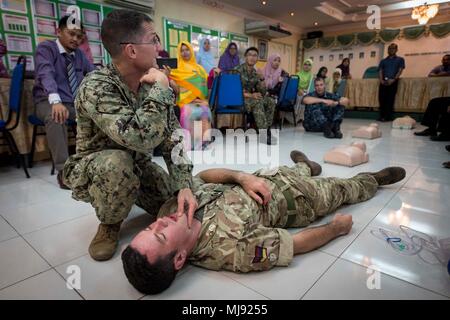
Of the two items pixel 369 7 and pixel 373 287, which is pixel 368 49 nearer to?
pixel 369 7

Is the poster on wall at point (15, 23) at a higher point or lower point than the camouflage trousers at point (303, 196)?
higher

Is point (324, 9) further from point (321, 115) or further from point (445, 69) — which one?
point (321, 115)

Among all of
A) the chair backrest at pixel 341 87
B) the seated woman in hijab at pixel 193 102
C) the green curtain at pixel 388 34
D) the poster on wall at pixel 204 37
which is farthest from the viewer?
the green curtain at pixel 388 34

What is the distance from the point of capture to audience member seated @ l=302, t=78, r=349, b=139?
3834 millimetres

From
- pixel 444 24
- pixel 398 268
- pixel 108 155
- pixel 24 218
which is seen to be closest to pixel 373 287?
pixel 398 268

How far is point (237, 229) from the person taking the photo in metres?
0.92

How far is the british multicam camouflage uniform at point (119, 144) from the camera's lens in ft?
3.03

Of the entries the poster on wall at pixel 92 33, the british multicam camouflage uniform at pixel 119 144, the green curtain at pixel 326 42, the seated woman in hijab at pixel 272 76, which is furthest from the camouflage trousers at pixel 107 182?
the green curtain at pixel 326 42

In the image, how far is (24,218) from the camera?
4.68 feet

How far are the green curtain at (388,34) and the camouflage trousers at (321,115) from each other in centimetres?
517

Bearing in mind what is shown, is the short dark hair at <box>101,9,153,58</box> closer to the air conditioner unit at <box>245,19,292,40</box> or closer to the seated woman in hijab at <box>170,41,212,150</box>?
the seated woman in hijab at <box>170,41,212,150</box>

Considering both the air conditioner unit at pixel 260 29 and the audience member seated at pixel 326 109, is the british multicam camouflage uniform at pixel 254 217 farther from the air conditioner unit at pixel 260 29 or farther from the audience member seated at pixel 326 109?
the air conditioner unit at pixel 260 29

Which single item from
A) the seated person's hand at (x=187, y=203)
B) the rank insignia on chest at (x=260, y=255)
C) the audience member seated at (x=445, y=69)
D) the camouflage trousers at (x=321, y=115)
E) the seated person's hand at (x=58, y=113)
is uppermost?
the audience member seated at (x=445, y=69)
